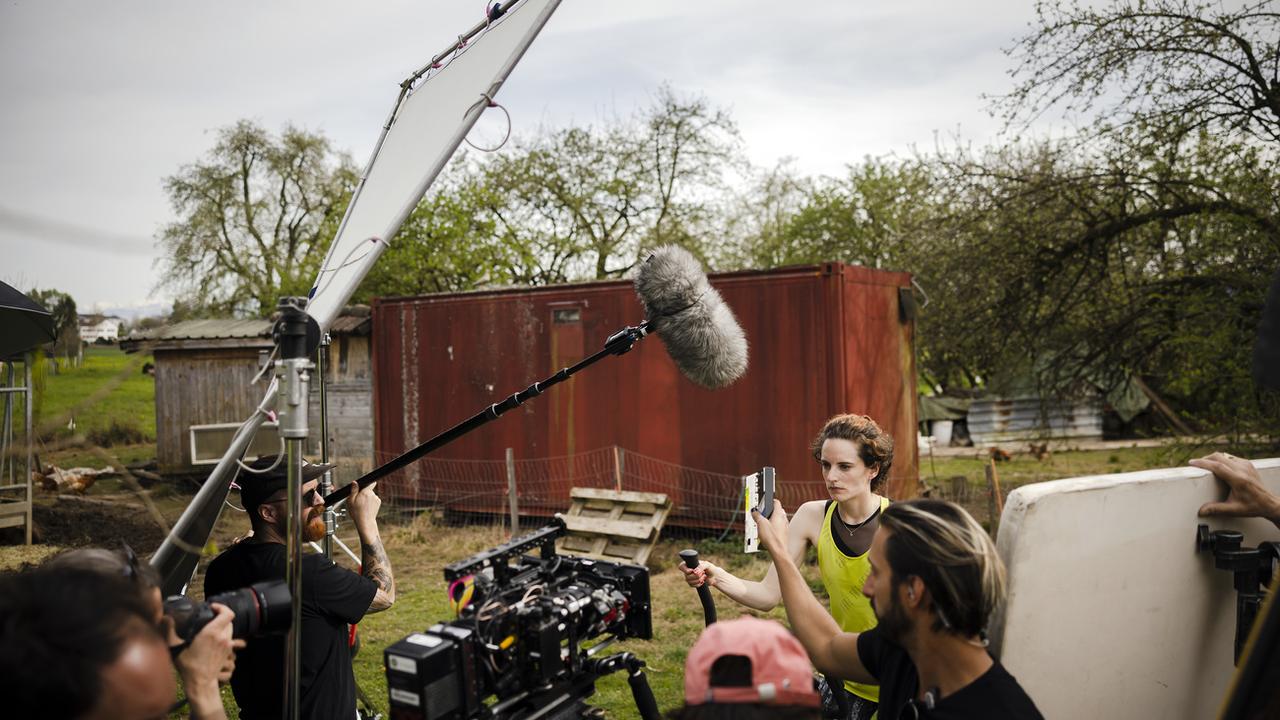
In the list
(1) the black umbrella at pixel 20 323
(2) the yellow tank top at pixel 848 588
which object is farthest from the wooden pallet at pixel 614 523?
(2) the yellow tank top at pixel 848 588

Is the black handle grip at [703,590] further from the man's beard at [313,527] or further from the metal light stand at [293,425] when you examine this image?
the man's beard at [313,527]

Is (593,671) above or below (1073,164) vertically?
below

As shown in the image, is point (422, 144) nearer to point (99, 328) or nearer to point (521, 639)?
point (99, 328)

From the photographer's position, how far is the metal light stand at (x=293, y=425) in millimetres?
1910

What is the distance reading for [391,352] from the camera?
11.0m

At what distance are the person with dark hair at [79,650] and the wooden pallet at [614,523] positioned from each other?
21.3 ft

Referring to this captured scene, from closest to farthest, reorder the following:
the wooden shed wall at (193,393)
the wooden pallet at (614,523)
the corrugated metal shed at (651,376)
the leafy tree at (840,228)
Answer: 1. the wooden pallet at (614,523)
2. the corrugated metal shed at (651,376)
3. the wooden shed wall at (193,393)
4. the leafy tree at (840,228)

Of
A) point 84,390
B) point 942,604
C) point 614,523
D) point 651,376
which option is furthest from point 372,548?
point 651,376

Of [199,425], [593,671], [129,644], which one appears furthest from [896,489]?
[199,425]

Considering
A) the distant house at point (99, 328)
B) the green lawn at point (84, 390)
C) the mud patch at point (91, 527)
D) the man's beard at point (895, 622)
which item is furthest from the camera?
the mud patch at point (91, 527)

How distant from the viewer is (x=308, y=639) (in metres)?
2.50

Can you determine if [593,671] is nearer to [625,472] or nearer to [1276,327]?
[1276,327]

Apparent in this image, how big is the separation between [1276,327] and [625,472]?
7826 millimetres

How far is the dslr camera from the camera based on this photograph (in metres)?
1.83
